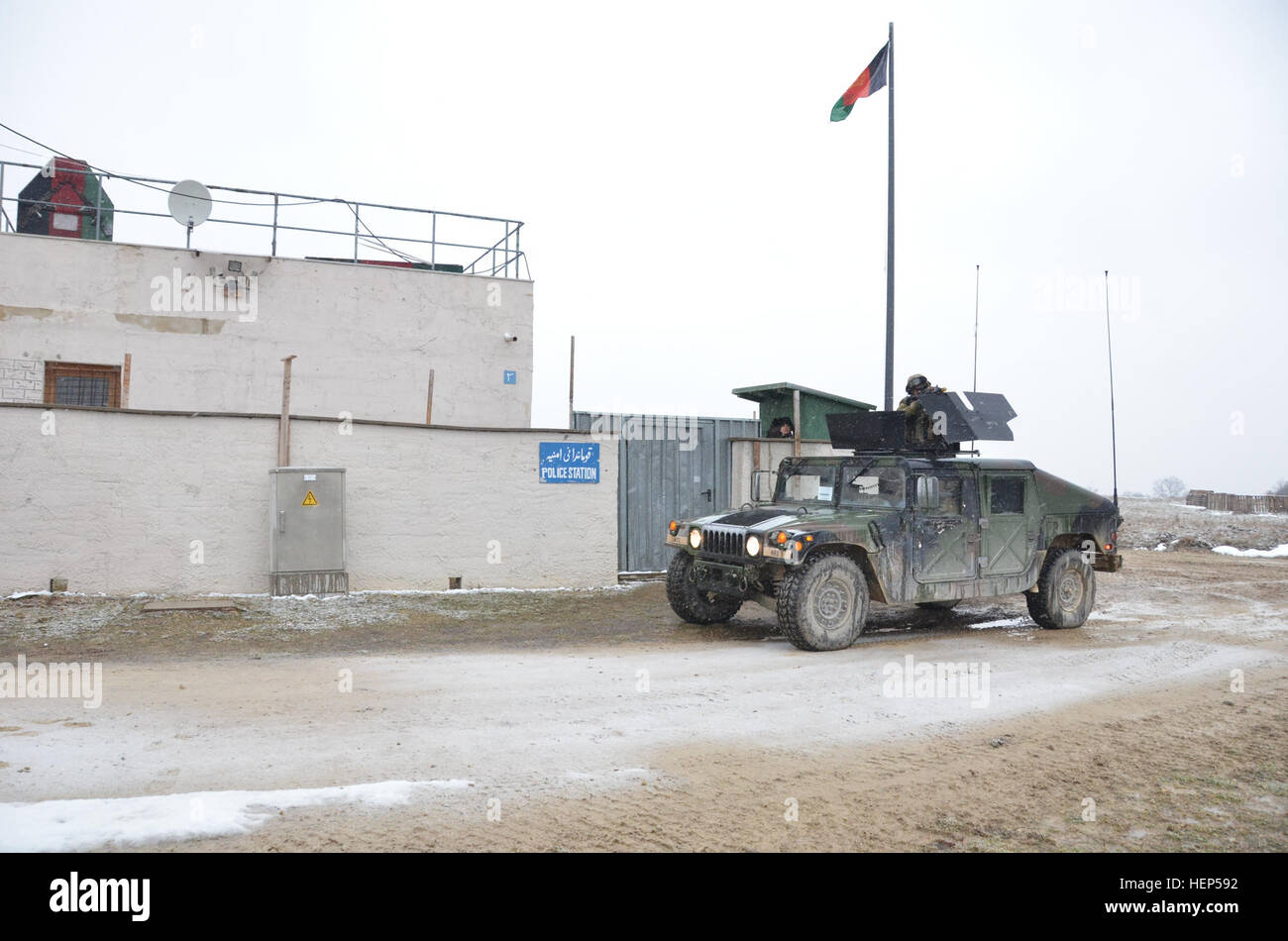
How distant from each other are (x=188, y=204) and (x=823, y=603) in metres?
11.9

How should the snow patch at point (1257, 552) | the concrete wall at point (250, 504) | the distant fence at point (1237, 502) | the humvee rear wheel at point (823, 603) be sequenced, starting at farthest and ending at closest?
the distant fence at point (1237, 502) < the snow patch at point (1257, 552) < the concrete wall at point (250, 504) < the humvee rear wheel at point (823, 603)

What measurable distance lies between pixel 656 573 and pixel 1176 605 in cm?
697

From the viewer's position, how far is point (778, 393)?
1457 cm

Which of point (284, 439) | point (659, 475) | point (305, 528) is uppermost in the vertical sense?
point (284, 439)

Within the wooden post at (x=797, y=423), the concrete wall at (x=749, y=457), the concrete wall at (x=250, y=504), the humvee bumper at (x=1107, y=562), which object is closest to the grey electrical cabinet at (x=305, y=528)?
the concrete wall at (x=250, y=504)

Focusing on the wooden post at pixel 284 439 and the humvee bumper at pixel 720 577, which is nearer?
the humvee bumper at pixel 720 577

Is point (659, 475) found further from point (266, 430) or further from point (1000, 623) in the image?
point (266, 430)

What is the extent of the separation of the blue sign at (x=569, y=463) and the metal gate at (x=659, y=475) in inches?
25.5

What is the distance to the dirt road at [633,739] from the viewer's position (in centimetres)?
380

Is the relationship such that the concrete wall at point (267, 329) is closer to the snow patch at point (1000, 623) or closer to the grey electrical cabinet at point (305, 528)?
the grey electrical cabinet at point (305, 528)

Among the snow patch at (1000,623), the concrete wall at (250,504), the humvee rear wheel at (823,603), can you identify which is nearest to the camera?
the humvee rear wheel at (823,603)

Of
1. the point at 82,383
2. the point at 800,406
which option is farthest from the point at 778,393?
the point at 82,383

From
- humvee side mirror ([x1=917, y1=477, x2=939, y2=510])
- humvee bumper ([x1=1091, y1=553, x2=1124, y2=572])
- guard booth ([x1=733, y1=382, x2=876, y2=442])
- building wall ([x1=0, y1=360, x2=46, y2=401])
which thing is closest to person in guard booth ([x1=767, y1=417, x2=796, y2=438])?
guard booth ([x1=733, y1=382, x2=876, y2=442])
